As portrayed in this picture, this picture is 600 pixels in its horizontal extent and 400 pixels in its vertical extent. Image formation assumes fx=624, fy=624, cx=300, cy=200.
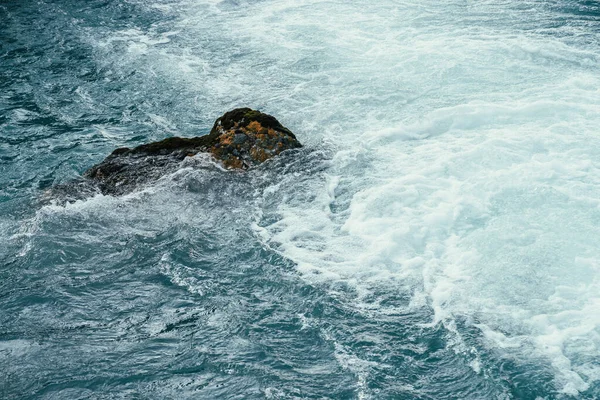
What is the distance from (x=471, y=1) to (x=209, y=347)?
14185mm

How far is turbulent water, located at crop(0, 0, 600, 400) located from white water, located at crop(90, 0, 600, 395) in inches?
1.7

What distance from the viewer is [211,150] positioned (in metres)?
10.5

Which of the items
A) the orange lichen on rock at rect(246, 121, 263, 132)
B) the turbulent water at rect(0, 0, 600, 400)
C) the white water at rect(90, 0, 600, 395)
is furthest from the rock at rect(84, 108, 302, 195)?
the white water at rect(90, 0, 600, 395)

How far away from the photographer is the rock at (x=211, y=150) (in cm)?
1024

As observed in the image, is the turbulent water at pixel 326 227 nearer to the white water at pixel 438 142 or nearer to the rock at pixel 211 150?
the white water at pixel 438 142

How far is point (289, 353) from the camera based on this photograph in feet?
22.5

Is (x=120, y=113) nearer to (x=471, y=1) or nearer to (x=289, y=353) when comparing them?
(x=289, y=353)

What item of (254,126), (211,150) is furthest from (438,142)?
(211,150)

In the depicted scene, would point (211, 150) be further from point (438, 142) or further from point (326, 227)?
point (438, 142)

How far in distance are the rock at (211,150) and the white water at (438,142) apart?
104cm

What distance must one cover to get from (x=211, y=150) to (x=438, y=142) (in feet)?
13.1

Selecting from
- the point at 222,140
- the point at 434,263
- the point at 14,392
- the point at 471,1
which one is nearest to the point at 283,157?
the point at 222,140

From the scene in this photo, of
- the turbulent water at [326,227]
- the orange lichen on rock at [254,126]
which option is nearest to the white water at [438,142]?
the turbulent water at [326,227]

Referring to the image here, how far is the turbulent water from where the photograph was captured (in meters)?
6.65
